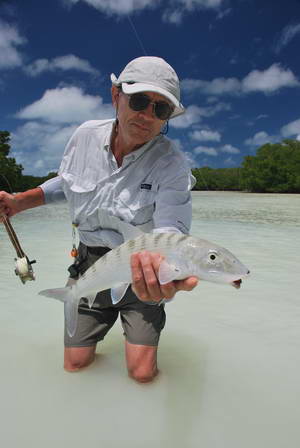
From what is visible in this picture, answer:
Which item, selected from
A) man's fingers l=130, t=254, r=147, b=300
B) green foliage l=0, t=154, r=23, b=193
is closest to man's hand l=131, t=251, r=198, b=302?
man's fingers l=130, t=254, r=147, b=300

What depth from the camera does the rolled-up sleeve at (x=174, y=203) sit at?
8.32 feet

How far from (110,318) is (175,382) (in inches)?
29.5

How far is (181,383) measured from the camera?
2.70m

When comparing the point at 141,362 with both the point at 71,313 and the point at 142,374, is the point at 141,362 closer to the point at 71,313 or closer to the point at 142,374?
the point at 142,374

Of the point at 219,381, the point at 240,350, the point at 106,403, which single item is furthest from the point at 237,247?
the point at 106,403

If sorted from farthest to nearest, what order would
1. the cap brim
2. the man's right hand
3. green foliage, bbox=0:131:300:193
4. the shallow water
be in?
green foliage, bbox=0:131:300:193 → the man's right hand → the cap brim → the shallow water

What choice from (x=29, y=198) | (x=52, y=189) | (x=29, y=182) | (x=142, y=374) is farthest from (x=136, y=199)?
(x=29, y=182)

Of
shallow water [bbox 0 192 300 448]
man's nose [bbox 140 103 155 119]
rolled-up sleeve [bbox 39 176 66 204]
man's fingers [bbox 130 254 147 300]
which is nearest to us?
man's fingers [bbox 130 254 147 300]

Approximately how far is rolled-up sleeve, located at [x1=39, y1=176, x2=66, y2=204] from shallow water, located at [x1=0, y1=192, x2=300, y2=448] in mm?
1288

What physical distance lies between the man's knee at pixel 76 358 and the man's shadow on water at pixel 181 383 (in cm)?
58

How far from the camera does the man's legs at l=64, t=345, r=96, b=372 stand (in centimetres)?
285

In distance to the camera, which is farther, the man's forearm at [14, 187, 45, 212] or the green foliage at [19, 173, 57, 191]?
the green foliage at [19, 173, 57, 191]

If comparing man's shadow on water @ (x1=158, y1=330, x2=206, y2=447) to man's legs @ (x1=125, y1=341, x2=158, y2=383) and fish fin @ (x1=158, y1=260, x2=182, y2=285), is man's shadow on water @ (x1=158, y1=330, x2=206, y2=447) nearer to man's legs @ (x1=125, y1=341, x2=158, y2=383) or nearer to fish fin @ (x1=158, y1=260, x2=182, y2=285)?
man's legs @ (x1=125, y1=341, x2=158, y2=383)

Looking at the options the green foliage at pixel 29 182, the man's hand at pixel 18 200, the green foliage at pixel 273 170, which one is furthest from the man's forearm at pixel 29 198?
the green foliage at pixel 273 170
